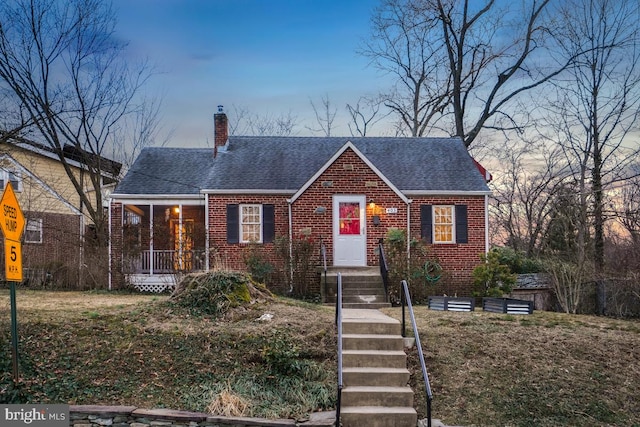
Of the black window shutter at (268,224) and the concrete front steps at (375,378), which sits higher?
the black window shutter at (268,224)

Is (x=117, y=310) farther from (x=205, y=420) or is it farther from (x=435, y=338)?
(x=435, y=338)

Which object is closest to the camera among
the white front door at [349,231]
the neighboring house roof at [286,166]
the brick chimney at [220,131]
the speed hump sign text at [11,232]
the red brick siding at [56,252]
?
the speed hump sign text at [11,232]

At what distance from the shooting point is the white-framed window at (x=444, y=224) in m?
18.1

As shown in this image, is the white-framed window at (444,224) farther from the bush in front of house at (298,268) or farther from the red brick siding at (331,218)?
the bush in front of house at (298,268)

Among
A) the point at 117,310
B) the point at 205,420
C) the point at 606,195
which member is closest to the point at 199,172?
the point at 117,310

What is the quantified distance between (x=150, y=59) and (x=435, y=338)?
62.1ft

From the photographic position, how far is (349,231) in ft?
57.5

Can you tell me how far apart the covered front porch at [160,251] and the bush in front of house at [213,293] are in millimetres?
6572

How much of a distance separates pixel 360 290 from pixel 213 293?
17.7 ft

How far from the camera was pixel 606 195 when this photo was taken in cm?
2291

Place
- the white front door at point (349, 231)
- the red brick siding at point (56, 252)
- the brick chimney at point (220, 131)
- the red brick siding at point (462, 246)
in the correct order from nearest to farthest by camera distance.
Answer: the red brick siding at point (56, 252)
the white front door at point (349, 231)
the red brick siding at point (462, 246)
the brick chimney at point (220, 131)

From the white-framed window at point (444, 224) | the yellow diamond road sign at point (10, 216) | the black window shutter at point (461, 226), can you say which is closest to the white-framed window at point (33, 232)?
the white-framed window at point (444, 224)

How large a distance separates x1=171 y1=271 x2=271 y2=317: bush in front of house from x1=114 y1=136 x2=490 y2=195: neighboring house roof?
279 inches

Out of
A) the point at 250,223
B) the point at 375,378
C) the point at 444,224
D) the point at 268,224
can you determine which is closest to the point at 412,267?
the point at 444,224
